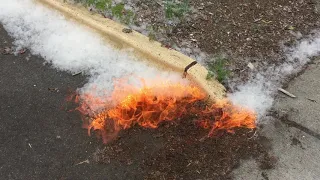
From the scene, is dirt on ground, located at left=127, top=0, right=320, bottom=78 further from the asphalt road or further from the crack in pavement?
the asphalt road

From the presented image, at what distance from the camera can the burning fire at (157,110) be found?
311 cm

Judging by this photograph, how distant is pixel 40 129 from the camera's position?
3145 millimetres

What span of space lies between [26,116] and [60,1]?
59.7 inches

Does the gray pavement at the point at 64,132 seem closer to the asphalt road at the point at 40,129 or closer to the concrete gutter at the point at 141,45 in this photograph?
the asphalt road at the point at 40,129

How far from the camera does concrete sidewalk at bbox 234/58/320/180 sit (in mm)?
2861

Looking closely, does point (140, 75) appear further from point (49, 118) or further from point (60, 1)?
point (60, 1)

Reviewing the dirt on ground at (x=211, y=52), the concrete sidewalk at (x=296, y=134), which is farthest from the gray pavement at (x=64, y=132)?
the dirt on ground at (x=211, y=52)

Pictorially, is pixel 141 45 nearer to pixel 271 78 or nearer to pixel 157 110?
pixel 157 110

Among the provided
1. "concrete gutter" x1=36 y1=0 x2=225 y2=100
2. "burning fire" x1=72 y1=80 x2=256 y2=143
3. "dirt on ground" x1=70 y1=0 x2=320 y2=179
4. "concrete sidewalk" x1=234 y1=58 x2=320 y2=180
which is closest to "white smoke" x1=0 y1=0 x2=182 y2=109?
"concrete gutter" x1=36 y1=0 x2=225 y2=100

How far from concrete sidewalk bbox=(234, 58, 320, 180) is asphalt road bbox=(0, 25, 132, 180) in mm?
1130

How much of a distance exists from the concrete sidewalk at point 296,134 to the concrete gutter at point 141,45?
0.53 meters

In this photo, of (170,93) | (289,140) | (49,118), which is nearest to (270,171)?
(289,140)

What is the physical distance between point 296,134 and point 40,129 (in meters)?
2.04

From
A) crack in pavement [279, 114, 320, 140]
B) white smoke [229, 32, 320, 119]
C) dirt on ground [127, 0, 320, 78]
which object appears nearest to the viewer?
crack in pavement [279, 114, 320, 140]
